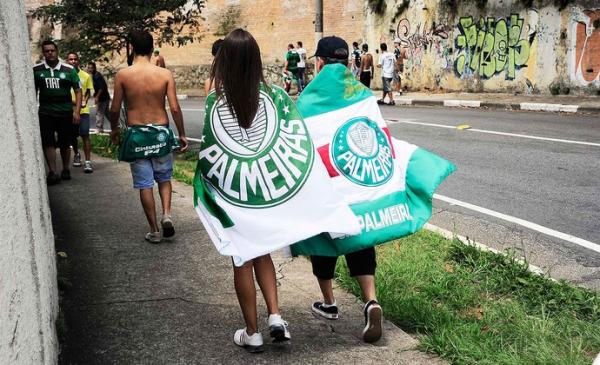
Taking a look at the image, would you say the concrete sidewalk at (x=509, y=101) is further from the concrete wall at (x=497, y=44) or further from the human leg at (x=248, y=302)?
Answer: the human leg at (x=248, y=302)

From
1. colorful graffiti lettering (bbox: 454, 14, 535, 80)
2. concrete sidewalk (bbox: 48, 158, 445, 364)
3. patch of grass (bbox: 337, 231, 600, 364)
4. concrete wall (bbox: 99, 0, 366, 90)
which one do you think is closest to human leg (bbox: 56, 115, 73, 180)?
concrete sidewalk (bbox: 48, 158, 445, 364)

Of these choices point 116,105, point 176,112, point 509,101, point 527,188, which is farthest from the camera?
point 509,101

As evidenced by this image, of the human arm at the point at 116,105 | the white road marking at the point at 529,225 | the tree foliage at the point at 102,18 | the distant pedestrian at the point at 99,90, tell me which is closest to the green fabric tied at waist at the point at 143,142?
the human arm at the point at 116,105

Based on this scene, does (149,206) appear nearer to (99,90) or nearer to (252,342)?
(252,342)

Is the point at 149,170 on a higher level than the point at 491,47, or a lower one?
lower

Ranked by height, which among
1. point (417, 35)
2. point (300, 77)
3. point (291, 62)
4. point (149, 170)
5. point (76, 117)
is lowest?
point (300, 77)

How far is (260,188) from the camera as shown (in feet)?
11.4

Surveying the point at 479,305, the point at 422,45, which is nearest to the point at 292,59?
the point at 422,45

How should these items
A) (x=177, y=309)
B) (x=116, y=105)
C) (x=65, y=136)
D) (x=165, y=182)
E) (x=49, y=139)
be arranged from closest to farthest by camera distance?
(x=177, y=309)
(x=116, y=105)
(x=165, y=182)
(x=49, y=139)
(x=65, y=136)

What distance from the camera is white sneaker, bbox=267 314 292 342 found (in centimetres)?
358

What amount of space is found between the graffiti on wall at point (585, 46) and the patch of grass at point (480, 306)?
13864 millimetres

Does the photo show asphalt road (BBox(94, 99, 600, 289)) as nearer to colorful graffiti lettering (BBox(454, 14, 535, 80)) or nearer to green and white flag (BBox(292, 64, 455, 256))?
green and white flag (BBox(292, 64, 455, 256))

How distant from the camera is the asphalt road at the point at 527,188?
5.72 m

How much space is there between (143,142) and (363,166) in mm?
2524
